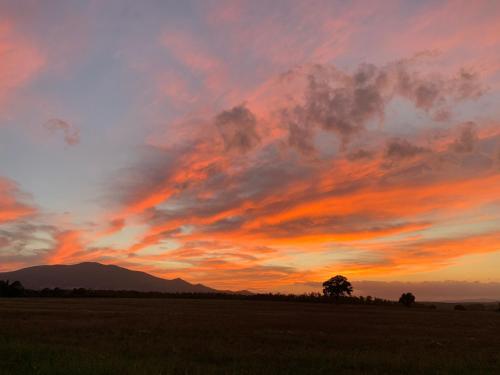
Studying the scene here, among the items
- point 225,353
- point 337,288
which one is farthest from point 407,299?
point 225,353

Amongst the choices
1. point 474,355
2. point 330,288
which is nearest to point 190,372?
point 474,355

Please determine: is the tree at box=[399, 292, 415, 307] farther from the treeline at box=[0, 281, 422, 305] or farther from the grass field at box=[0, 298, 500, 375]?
the grass field at box=[0, 298, 500, 375]

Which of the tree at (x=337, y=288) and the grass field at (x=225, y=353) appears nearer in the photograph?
the grass field at (x=225, y=353)

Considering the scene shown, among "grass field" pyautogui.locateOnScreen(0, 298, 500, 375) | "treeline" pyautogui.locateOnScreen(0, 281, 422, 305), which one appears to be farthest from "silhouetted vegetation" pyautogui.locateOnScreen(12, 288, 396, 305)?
"grass field" pyautogui.locateOnScreen(0, 298, 500, 375)

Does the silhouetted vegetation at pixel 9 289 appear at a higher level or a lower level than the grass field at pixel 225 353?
higher

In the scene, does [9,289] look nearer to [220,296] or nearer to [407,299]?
[220,296]

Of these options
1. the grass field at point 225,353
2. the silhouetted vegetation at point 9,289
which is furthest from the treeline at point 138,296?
the grass field at point 225,353

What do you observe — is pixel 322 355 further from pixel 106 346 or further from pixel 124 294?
pixel 124 294

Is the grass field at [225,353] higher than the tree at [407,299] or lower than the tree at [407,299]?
lower

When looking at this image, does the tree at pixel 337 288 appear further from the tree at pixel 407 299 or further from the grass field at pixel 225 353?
the grass field at pixel 225 353

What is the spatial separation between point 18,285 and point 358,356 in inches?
4706

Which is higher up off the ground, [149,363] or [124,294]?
[124,294]

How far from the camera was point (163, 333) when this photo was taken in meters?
24.9

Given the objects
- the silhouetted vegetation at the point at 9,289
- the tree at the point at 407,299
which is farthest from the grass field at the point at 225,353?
the silhouetted vegetation at the point at 9,289
